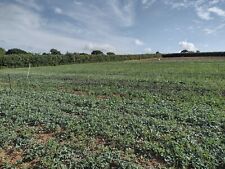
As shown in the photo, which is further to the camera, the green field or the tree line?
the tree line

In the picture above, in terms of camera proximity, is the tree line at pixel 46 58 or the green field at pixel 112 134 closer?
the green field at pixel 112 134

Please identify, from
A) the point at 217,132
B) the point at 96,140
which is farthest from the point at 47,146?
the point at 217,132

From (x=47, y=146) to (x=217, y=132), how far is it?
15.4 feet

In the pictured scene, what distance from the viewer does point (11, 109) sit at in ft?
37.0

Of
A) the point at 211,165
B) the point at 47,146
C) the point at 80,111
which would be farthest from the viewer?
the point at 80,111

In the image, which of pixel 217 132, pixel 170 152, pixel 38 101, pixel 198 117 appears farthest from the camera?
pixel 38 101

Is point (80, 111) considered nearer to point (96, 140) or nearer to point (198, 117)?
point (96, 140)

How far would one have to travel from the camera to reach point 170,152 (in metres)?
6.83

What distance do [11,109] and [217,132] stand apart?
7.55 m

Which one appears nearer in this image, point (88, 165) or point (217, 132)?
point (88, 165)

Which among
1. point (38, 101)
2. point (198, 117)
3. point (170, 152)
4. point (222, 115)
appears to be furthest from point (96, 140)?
point (38, 101)

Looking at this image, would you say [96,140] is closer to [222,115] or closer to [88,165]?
[88,165]

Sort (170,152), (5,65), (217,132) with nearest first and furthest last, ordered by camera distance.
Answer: (170,152), (217,132), (5,65)

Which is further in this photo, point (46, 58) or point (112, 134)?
point (46, 58)
